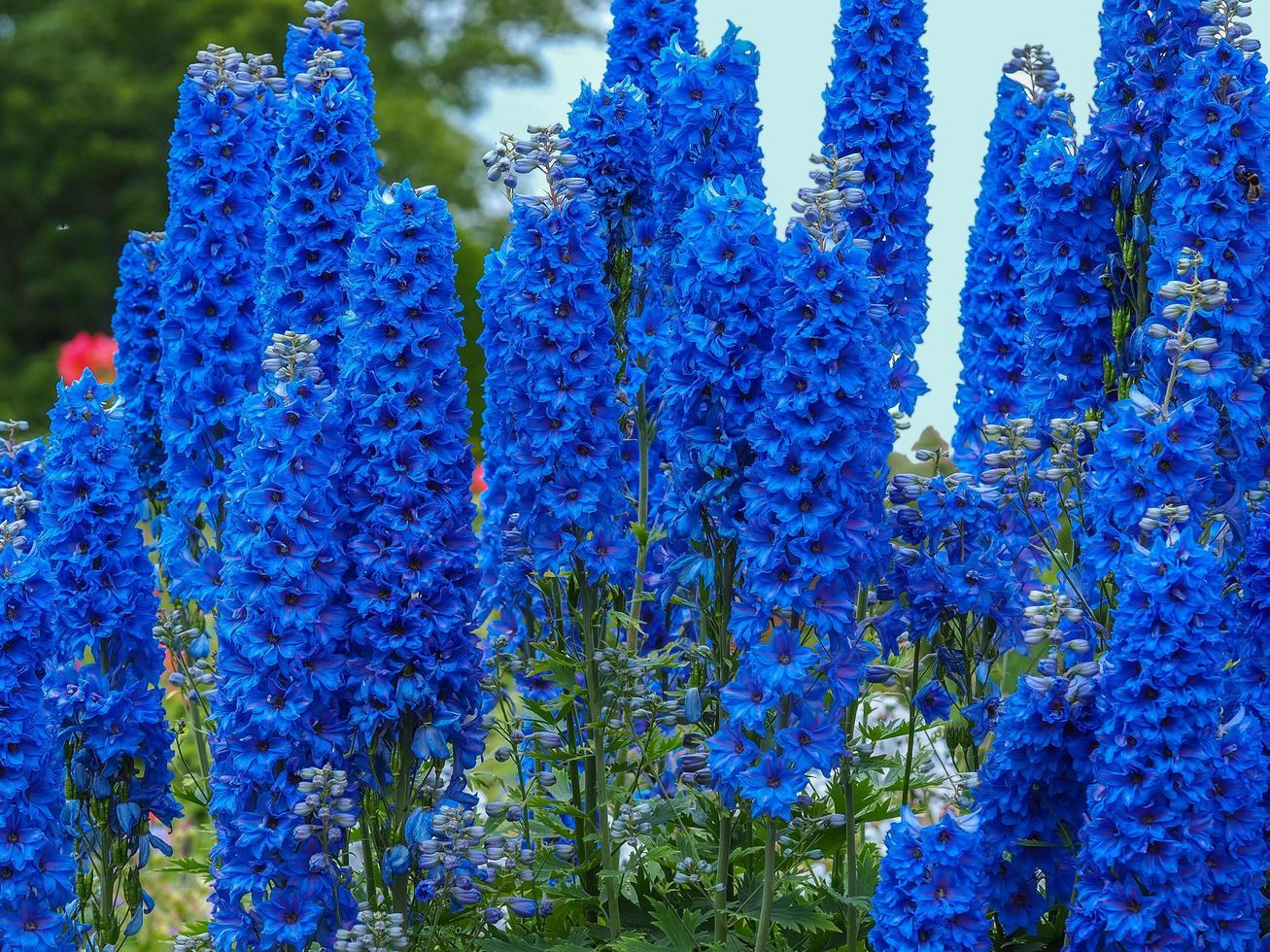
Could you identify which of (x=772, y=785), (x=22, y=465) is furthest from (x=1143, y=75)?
(x=22, y=465)

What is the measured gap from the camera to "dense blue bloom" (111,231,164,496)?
A: 7.02 metres

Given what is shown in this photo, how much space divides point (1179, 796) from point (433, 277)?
2673 millimetres

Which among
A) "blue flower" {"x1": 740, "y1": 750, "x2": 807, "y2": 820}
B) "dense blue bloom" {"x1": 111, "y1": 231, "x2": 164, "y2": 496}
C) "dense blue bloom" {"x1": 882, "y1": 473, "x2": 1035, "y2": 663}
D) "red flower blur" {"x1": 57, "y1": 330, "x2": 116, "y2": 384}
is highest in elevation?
"red flower blur" {"x1": 57, "y1": 330, "x2": 116, "y2": 384}

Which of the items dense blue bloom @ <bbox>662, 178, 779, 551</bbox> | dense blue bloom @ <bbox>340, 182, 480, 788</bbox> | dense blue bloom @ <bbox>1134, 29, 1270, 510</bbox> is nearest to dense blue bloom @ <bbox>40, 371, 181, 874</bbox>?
dense blue bloom @ <bbox>340, 182, 480, 788</bbox>

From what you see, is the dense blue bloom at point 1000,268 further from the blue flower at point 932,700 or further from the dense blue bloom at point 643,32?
the dense blue bloom at point 643,32

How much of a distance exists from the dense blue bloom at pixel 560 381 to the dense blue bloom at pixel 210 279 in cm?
131

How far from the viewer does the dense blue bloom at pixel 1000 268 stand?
663cm

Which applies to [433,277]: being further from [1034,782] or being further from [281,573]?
[1034,782]

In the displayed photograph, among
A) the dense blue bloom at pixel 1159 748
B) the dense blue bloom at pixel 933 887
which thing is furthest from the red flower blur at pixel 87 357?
the dense blue bloom at pixel 1159 748

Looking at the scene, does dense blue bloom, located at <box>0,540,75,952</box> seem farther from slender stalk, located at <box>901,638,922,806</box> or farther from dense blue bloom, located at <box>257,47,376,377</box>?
slender stalk, located at <box>901,638,922,806</box>

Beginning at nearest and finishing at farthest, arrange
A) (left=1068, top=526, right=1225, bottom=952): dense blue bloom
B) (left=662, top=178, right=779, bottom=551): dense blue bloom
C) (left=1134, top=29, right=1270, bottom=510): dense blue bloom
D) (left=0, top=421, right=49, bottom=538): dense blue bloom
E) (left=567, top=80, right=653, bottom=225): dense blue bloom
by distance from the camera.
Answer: (left=1068, top=526, right=1225, bottom=952): dense blue bloom
(left=662, top=178, right=779, bottom=551): dense blue bloom
(left=1134, top=29, right=1270, bottom=510): dense blue bloom
(left=567, top=80, right=653, bottom=225): dense blue bloom
(left=0, top=421, right=49, bottom=538): dense blue bloom

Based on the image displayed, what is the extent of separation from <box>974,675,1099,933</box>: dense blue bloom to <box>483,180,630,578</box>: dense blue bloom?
1421 mm

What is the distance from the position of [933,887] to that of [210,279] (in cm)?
358

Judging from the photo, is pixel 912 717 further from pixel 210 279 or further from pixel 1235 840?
pixel 210 279
